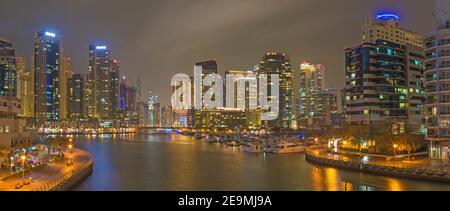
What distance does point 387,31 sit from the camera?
77812mm

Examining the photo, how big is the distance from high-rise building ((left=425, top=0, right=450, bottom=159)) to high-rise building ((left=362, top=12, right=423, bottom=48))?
37.2 meters

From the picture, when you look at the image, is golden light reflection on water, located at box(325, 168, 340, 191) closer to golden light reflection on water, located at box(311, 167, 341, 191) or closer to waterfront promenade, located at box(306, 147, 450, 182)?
golden light reflection on water, located at box(311, 167, 341, 191)

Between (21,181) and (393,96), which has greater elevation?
(393,96)

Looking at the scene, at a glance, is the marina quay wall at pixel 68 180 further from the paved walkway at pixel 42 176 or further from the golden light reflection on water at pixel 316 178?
the golden light reflection on water at pixel 316 178

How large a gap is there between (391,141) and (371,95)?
2413 cm

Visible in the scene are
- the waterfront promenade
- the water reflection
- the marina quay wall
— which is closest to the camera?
the marina quay wall

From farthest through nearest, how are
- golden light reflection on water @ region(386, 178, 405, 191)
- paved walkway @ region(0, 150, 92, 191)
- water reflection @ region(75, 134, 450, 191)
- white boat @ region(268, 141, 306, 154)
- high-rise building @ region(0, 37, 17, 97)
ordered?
high-rise building @ region(0, 37, 17, 97) → white boat @ region(268, 141, 306, 154) → water reflection @ region(75, 134, 450, 191) → golden light reflection on water @ region(386, 178, 405, 191) → paved walkway @ region(0, 150, 92, 191)

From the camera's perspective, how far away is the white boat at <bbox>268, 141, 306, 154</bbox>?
58.9m

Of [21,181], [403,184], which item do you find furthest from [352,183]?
[21,181]

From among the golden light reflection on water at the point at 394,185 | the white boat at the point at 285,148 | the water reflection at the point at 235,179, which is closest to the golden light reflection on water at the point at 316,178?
the water reflection at the point at 235,179

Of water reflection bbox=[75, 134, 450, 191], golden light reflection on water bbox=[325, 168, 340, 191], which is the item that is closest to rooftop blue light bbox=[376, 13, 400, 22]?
water reflection bbox=[75, 134, 450, 191]

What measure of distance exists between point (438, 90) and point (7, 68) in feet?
422
